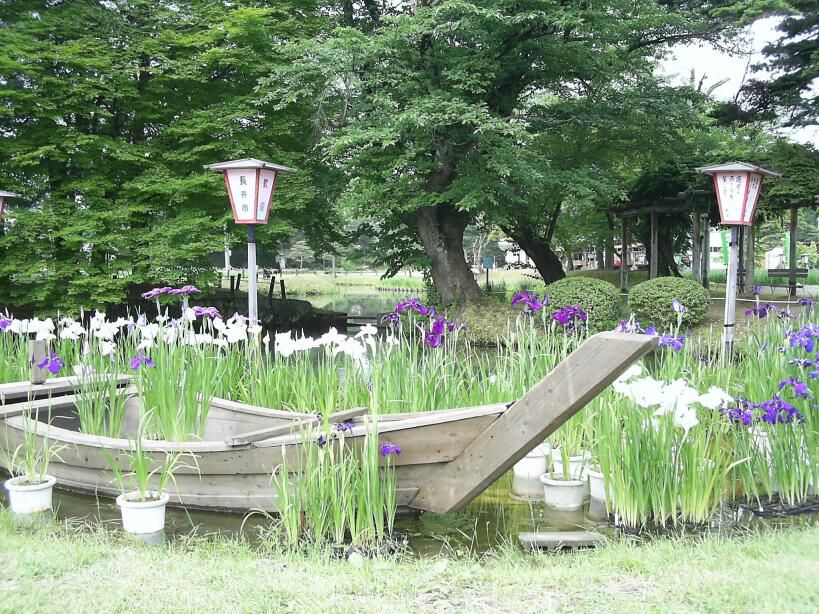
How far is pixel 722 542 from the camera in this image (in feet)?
11.3

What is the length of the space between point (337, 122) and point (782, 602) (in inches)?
533

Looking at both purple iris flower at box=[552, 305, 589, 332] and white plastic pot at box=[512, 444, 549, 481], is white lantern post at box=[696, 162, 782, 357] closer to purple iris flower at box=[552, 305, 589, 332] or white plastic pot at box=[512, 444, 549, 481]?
purple iris flower at box=[552, 305, 589, 332]

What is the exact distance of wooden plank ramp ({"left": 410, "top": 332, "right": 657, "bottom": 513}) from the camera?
10.2 ft

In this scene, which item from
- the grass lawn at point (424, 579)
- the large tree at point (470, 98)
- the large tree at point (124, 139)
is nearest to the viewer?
the grass lawn at point (424, 579)

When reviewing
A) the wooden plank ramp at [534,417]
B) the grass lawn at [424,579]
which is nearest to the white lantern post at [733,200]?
the grass lawn at [424,579]

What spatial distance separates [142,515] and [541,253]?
16.7m

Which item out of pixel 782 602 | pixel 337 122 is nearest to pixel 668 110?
pixel 337 122

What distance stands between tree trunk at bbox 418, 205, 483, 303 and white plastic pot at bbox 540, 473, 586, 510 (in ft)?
35.3

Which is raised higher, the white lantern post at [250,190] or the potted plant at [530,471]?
the white lantern post at [250,190]

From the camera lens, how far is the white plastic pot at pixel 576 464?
14.7 feet

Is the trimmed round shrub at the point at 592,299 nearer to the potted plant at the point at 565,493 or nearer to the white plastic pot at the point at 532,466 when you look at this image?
the white plastic pot at the point at 532,466

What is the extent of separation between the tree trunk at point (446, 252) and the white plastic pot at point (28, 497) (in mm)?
11385

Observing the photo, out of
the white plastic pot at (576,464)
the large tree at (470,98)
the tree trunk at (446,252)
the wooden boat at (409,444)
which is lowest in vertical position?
the white plastic pot at (576,464)

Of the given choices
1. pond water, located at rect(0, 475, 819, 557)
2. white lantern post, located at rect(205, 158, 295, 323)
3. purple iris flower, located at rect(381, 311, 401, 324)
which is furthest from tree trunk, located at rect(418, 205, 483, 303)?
pond water, located at rect(0, 475, 819, 557)
